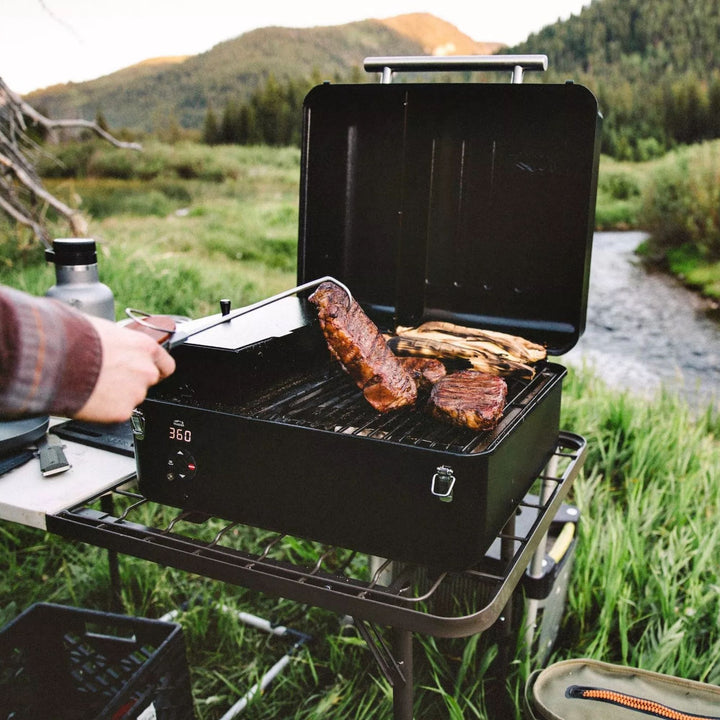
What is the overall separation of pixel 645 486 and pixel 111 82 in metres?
4.54

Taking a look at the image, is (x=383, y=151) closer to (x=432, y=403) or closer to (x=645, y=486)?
(x=432, y=403)

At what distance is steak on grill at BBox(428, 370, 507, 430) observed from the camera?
4.42ft

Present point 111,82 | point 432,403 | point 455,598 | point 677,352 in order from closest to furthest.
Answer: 1. point 432,403
2. point 455,598
3. point 677,352
4. point 111,82

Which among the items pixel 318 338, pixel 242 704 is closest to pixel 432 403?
pixel 318 338

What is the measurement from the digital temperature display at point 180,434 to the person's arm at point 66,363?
0.70 feet

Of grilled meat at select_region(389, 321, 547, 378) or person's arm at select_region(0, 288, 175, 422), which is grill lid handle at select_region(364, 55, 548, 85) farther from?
person's arm at select_region(0, 288, 175, 422)

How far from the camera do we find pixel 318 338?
167 centimetres

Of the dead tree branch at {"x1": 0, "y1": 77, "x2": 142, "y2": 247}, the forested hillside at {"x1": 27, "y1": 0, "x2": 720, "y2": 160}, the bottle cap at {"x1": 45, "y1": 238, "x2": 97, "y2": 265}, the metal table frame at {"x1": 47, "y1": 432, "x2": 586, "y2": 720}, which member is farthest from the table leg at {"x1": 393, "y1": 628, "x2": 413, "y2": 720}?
the forested hillside at {"x1": 27, "y1": 0, "x2": 720, "y2": 160}

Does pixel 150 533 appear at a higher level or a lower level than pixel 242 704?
higher

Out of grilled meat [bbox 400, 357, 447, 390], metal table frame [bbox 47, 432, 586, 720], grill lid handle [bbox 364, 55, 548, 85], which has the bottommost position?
metal table frame [bbox 47, 432, 586, 720]

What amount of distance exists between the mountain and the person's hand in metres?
4.35

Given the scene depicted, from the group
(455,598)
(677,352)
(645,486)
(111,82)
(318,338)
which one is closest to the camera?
(318,338)

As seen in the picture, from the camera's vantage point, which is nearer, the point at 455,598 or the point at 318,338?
the point at 318,338

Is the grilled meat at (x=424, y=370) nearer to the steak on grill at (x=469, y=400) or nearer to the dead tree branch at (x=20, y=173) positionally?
the steak on grill at (x=469, y=400)
